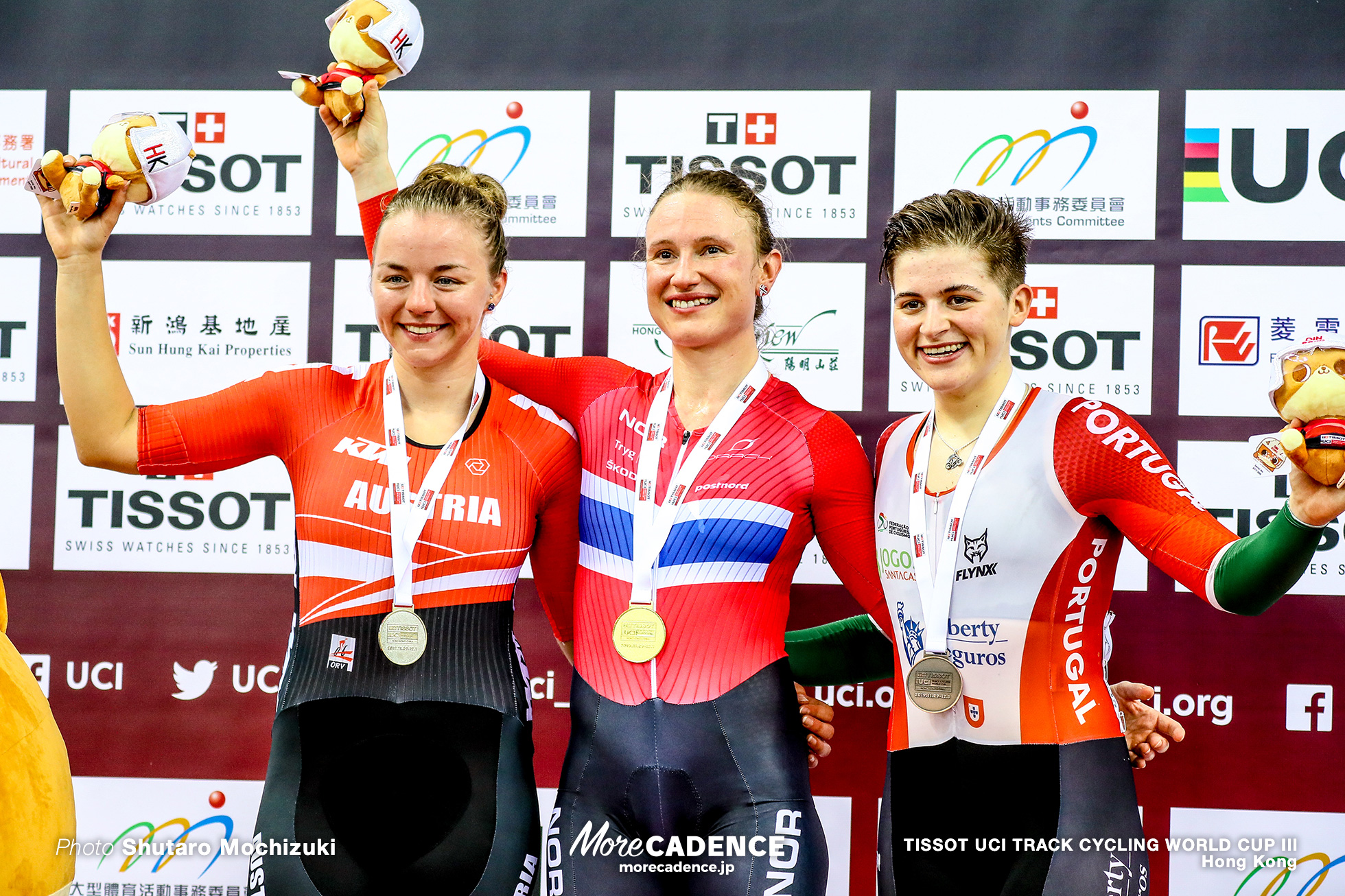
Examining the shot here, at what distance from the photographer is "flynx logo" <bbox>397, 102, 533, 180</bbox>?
9.78ft

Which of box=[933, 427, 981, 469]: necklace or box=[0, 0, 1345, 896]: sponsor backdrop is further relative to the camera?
box=[0, 0, 1345, 896]: sponsor backdrop

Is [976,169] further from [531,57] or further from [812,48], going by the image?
[531,57]

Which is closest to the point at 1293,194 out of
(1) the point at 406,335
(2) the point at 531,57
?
(2) the point at 531,57

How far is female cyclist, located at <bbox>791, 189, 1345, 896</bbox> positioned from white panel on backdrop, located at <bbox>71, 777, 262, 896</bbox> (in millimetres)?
2007

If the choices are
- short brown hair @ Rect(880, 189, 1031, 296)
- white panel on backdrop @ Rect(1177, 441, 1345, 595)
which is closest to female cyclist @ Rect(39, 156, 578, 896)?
short brown hair @ Rect(880, 189, 1031, 296)

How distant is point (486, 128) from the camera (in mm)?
2988

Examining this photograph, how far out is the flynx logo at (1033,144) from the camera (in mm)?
2881

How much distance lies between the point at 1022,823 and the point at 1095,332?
4.91 feet

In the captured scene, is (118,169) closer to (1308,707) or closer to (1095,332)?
(1095,332)

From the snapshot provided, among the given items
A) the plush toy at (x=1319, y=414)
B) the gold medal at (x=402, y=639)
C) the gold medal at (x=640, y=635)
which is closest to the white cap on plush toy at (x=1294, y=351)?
the plush toy at (x=1319, y=414)

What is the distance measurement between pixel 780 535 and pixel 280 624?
1693 mm

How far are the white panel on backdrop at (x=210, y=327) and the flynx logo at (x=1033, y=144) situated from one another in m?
2.01

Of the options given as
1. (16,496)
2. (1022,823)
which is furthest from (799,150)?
(16,496)

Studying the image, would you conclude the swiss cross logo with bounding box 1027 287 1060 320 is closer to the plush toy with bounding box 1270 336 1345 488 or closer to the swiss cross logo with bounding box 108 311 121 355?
the plush toy with bounding box 1270 336 1345 488
